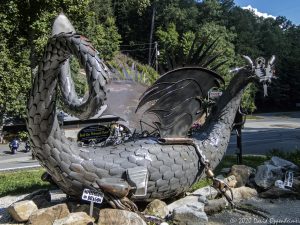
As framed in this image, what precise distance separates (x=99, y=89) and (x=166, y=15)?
42090 millimetres

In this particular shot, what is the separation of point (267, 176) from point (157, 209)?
240 centimetres

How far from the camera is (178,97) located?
5715 mm

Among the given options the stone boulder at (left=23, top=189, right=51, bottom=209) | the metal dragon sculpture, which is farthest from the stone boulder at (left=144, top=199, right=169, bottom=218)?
the stone boulder at (left=23, top=189, right=51, bottom=209)

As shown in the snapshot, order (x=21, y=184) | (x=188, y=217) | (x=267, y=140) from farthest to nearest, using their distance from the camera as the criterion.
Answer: (x=267, y=140), (x=21, y=184), (x=188, y=217)

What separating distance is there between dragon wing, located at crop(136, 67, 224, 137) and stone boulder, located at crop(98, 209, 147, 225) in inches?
59.5

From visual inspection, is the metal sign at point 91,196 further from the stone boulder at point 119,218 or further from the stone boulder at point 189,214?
the stone boulder at point 189,214

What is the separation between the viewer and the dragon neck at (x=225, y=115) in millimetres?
6211

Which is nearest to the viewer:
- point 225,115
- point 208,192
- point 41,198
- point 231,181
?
point 41,198

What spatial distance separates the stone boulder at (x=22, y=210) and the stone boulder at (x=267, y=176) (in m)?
3.59

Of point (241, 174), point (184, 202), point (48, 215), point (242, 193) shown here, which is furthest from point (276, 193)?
point (48, 215)

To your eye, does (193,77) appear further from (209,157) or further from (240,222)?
(240,222)

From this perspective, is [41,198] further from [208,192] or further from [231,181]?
[231,181]

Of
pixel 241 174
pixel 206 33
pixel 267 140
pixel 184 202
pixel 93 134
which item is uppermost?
pixel 206 33

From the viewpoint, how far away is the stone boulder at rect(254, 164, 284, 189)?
21.7 ft
